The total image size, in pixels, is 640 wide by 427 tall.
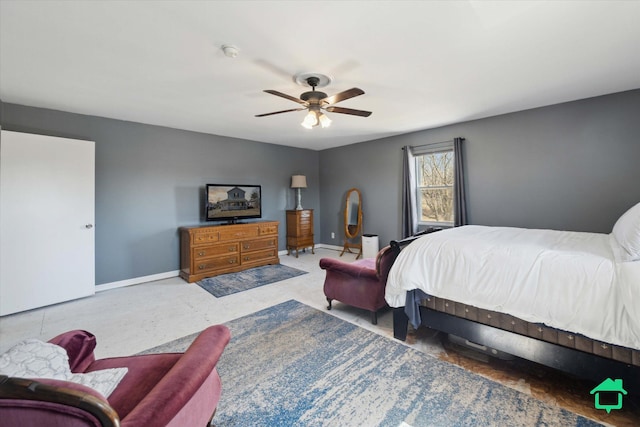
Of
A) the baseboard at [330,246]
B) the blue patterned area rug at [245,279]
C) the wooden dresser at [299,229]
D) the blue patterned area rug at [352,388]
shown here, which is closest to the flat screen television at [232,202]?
the wooden dresser at [299,229]

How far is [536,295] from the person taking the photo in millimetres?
1700

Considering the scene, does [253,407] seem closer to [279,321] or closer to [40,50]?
[279,321]

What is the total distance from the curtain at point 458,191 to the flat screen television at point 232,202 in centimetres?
352

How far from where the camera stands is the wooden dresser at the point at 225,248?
13.9 ft

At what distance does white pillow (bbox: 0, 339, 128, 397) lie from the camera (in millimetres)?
906

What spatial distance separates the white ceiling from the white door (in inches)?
25.0

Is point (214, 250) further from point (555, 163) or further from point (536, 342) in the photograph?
point (555, 163)

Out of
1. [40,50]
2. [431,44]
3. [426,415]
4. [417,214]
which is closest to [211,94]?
[40,50]

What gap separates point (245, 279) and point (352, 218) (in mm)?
2808

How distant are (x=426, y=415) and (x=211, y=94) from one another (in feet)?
11.5

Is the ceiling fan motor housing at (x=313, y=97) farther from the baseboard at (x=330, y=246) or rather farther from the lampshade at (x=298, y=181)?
the baseboard at (x=330, y=246)

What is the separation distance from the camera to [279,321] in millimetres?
2803

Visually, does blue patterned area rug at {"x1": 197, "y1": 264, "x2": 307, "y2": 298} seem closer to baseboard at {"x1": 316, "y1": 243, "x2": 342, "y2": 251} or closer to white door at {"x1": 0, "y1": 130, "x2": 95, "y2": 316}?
white door at {"x1": 0, "y1": 130, "x2": 95, "y2": 316}

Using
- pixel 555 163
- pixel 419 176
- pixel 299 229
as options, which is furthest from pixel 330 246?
pixel 555 163
